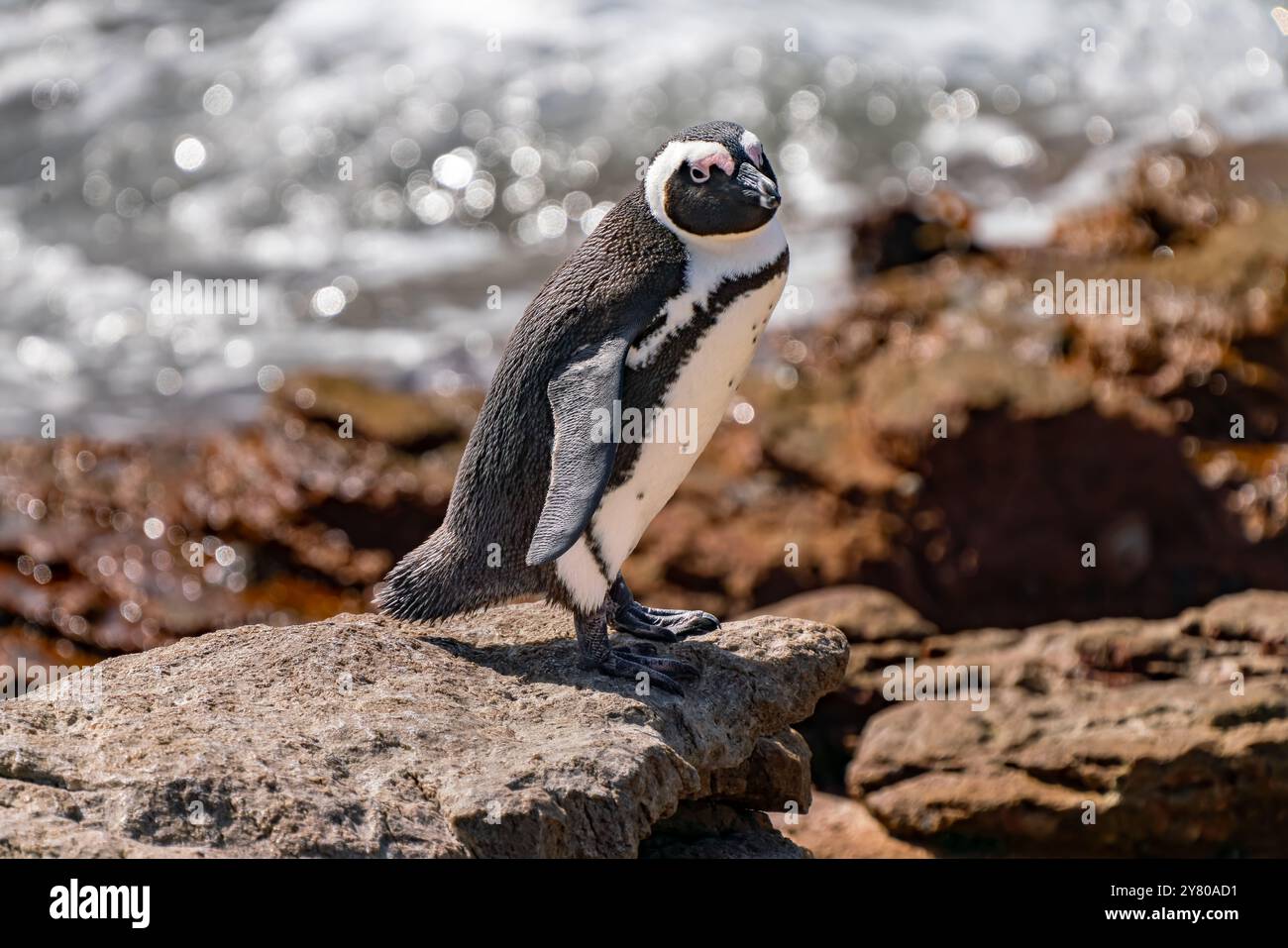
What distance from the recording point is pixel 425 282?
18.2 meters

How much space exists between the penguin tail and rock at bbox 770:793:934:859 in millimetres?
2640

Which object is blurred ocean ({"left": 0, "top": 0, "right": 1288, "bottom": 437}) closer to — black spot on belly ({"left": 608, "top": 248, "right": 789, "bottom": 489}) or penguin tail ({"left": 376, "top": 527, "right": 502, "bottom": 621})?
penguin tail ({"left": 376, "top": 527, "right": 502, "bottom": 621})

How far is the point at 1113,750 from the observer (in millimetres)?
7746

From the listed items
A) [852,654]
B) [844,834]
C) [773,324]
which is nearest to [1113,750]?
[844,834]

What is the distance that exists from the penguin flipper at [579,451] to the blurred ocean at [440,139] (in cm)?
988

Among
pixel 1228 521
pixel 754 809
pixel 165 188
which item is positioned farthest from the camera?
pixel 165 188

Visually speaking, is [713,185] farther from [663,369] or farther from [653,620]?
[653,620]

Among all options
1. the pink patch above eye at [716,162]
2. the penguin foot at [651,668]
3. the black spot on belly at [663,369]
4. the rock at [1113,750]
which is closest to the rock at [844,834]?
the rock at [1113,750]

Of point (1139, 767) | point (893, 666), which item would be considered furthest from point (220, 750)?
point (893, 666)

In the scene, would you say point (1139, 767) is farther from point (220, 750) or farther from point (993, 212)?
point (993, 212)

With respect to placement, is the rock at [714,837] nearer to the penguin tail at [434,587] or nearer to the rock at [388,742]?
the rock at [388,742]

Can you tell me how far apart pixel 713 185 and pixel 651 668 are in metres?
1.65

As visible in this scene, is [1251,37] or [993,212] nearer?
[993,212]
